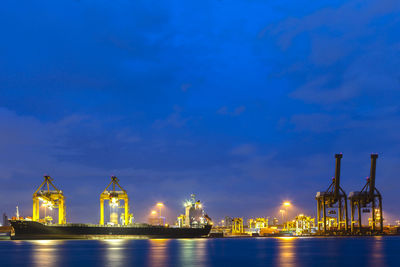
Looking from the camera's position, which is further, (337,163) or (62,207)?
(337,163)

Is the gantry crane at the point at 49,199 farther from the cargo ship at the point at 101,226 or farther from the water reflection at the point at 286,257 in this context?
the water reflection at the point at 286,257

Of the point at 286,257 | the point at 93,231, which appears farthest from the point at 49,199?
the point at 286,257

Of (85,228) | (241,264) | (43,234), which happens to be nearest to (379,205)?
(85,228)

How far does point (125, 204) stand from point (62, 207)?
1664cm

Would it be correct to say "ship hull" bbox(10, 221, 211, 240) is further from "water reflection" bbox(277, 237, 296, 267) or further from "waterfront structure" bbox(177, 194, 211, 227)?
"water reflection" bbox(277, 237, 296, 267)

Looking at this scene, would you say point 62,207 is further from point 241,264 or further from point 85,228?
point 241,264

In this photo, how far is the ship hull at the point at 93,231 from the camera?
124 meters

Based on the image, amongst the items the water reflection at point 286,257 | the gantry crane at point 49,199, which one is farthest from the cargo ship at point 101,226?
the water reflection at point 286,257

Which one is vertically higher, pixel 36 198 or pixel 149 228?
pixel 36 198

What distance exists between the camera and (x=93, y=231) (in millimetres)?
132875

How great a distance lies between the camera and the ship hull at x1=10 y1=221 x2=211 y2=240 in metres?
124

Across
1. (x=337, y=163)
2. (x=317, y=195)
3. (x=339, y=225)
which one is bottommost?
(x=339, y=225)

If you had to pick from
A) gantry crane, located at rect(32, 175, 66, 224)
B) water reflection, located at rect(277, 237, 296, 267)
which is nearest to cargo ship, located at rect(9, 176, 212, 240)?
gantry crane, located at rect(32, 175, 66, 224)

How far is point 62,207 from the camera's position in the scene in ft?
425
